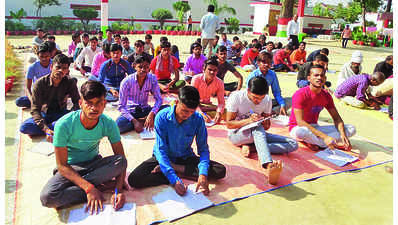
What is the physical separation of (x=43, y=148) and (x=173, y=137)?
1.83 meters

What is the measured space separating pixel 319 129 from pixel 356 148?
610 mm

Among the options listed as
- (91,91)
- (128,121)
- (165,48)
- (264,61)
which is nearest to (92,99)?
(91,91)

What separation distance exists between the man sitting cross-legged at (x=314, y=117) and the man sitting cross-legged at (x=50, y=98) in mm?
3003

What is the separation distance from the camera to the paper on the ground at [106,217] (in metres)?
2.46

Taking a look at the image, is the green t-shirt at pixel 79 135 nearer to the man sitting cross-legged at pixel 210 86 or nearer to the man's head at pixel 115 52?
the man sitting cross-legged at pixel 210 86

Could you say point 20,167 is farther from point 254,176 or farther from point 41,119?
point 254,176

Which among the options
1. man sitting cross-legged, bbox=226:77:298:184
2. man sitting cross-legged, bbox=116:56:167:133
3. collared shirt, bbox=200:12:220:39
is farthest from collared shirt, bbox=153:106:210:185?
collared shirt, bbox=200:12:220:39

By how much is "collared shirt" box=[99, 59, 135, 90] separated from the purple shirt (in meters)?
4.44

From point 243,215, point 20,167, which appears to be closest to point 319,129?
point 243,215

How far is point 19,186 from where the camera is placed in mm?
3035

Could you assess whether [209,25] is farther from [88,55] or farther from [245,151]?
[245,151]

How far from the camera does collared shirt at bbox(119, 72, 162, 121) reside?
4.59m

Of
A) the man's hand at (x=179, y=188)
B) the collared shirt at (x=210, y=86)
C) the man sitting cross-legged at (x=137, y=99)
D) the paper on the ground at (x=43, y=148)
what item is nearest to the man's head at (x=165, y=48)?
the collared shirt at (x=210, y=86)

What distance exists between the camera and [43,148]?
382cm
